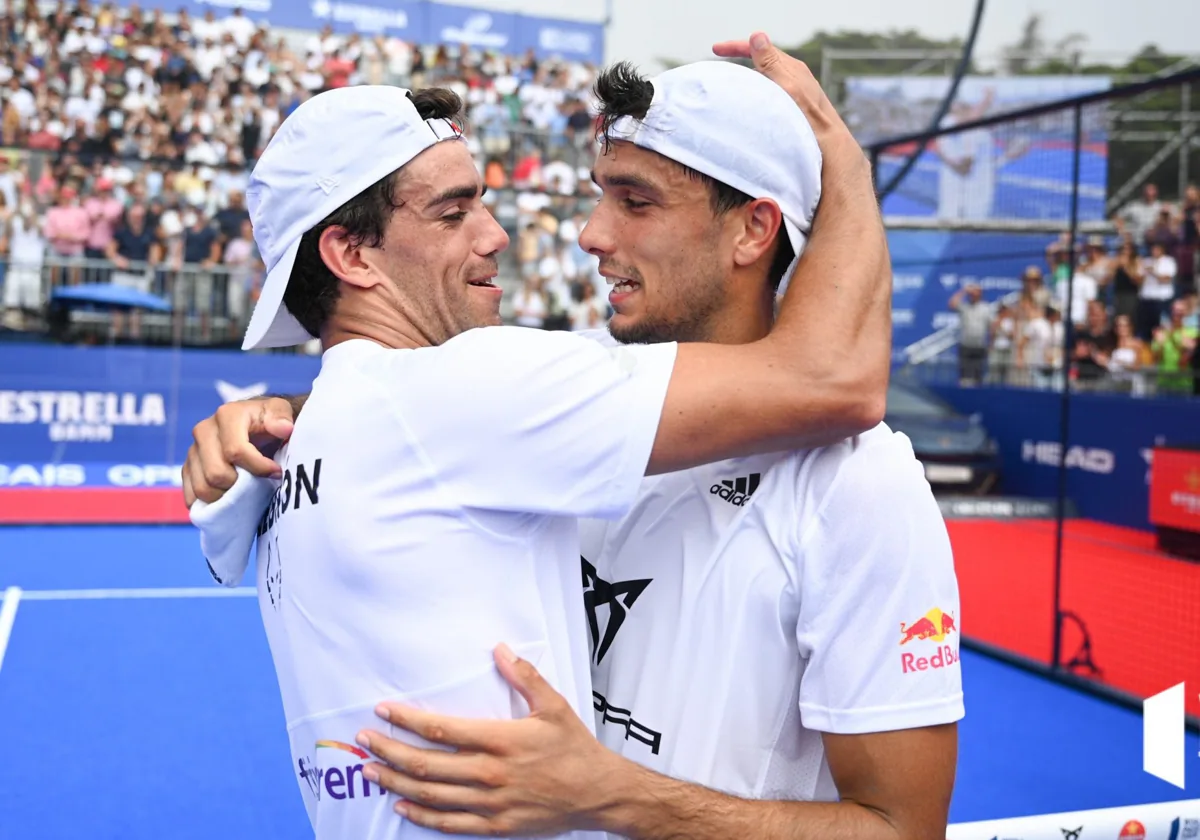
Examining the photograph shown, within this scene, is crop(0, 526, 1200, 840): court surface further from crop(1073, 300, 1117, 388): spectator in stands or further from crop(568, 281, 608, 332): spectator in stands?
crop(1073, 300, 1117, 388): spectator in stands

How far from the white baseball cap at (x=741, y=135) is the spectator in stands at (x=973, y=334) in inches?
519

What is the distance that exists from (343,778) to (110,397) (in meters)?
9.87

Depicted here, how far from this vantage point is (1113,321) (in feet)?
42.3

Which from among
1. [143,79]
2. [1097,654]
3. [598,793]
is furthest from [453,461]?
[143,79]

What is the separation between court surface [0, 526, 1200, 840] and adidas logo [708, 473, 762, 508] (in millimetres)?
3270

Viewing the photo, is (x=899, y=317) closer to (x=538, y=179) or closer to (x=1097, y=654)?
(x=538, y=179)

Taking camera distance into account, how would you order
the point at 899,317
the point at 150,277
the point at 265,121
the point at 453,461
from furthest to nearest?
the point at 899,317 → the point at 265,121 → the point at 150,277 → the point at 453,461

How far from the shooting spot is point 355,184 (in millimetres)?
2008

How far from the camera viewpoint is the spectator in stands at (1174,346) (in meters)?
12.0

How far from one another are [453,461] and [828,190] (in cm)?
84

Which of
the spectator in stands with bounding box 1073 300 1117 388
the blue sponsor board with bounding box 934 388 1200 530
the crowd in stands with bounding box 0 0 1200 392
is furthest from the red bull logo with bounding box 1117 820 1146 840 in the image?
the spectator in stands with bounding box 1073 300 1117 388

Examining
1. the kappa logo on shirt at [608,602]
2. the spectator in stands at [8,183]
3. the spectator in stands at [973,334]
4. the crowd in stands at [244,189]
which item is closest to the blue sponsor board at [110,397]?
the crowd in stands at [244,189]

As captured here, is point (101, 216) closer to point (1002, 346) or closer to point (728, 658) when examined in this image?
point (1002, 346)

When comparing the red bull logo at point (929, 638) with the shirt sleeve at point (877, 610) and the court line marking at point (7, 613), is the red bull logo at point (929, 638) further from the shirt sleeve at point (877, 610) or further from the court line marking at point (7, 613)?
the court line marking at point (7, 613)
